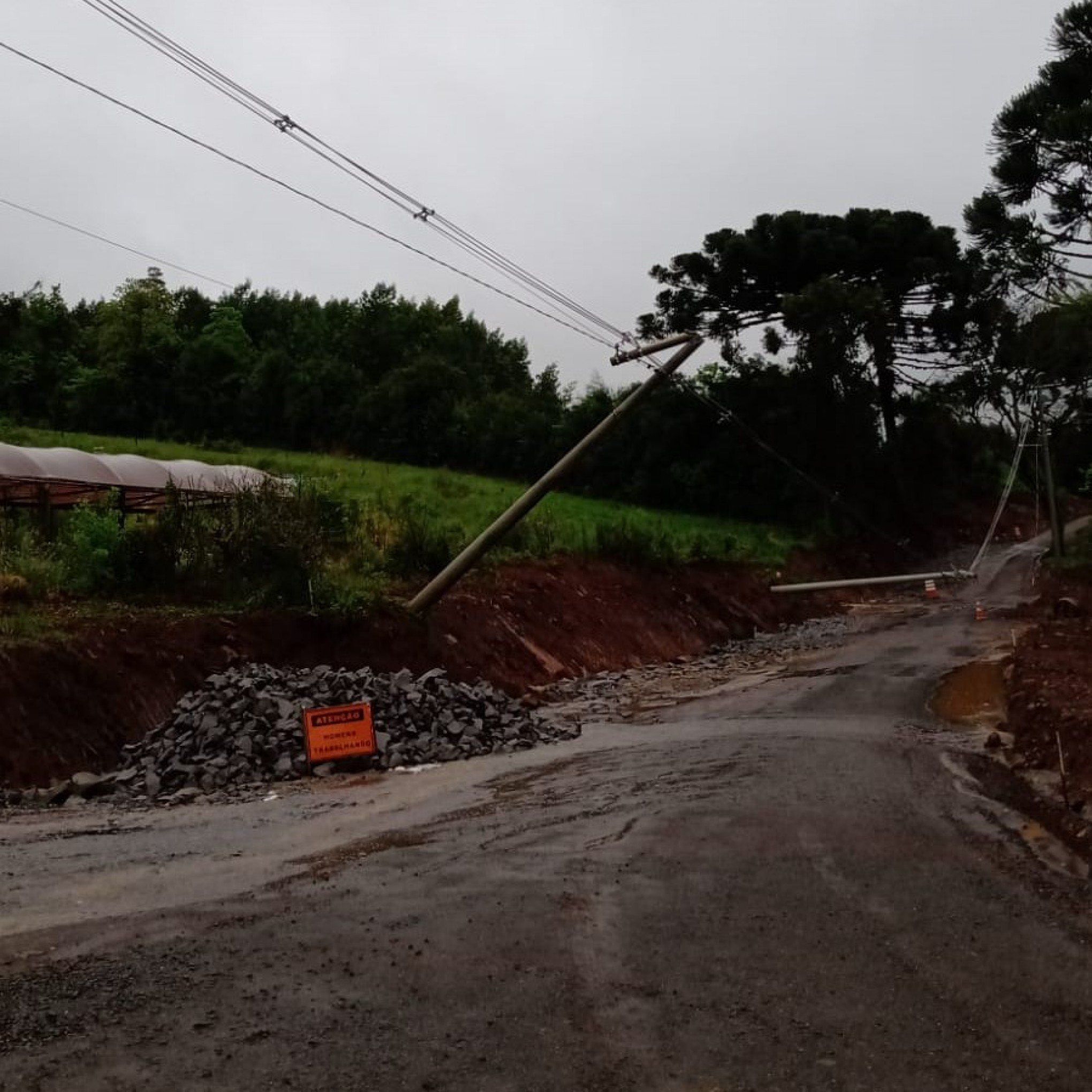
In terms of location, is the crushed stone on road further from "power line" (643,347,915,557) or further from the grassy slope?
"power line" (643,347,915,557)

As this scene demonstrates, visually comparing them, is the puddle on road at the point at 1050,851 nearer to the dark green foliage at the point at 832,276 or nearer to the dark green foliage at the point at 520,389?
the dark green foliage at the point at 520,389

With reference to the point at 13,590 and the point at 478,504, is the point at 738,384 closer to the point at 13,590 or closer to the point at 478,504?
the point at 478,504

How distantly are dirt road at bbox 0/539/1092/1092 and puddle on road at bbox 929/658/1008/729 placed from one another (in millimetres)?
4887

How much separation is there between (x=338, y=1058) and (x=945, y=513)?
53941mm

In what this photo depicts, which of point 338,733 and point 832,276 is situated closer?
point 338,733

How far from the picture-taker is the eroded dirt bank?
13734mm

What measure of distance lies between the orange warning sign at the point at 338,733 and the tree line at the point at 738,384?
51.1 feet

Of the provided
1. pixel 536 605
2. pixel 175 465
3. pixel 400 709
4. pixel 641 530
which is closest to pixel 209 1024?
pixel 400 709

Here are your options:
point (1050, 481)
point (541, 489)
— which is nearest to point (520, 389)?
point (1050, 481)

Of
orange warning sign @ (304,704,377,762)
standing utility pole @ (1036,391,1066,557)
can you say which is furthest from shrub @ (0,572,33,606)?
standing utility pole @ (1036,391,1066,557)

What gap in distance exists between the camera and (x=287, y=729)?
548 inches

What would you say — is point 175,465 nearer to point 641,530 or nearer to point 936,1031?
point 641,530

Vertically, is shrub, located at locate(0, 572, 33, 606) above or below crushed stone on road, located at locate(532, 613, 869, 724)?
above

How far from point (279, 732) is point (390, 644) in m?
5.77
